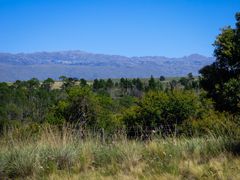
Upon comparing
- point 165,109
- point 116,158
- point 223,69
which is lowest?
point 165,109

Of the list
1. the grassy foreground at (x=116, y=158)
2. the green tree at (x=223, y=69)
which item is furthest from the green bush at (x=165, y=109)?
the grassy foreground at (x=116, y=158)

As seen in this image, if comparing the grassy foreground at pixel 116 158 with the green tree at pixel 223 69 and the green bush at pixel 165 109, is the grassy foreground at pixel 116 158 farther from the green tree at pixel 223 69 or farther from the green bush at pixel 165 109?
the green bush at pixel 165 109

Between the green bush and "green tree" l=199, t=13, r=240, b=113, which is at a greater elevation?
"green tree" l=199, t=13, r=240, b=113

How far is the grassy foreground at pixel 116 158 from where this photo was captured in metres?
6.17

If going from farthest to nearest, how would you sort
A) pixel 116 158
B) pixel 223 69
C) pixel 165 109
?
1. pixel 165 109
2. pixel 223 69
3. pixel 116 158

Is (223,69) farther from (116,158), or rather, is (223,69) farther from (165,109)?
(165,109)

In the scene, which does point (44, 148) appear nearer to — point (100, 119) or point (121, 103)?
point (100, 119)

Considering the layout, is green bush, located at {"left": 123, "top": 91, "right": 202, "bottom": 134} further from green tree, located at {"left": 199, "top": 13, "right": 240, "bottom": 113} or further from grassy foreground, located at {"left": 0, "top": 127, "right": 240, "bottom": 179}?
grassy foreground, located at {"left": 0, "top": 127, "right": 240, "bottom": 179}

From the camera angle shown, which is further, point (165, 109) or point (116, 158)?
point (165, 109)

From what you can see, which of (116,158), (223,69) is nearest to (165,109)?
(223,69)

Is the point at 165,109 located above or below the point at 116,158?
below

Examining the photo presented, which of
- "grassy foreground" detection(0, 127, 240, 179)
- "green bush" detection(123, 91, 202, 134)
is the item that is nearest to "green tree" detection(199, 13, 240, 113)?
"grassy foreground" detection(0, 127, 240, 179)

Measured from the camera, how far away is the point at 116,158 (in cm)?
720

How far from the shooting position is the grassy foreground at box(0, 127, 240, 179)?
6.17m
